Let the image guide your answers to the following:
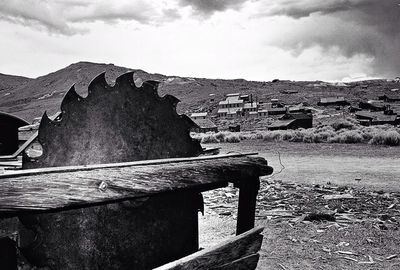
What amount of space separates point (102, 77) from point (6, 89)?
18096 centimetres

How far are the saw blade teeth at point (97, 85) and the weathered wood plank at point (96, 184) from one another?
990 millimetres

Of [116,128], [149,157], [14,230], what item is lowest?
[14,230]

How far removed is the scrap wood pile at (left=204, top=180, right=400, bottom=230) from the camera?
6301mm

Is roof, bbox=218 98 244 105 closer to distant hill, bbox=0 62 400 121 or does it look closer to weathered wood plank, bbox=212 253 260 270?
distant hill, bbox=0 62 400 121

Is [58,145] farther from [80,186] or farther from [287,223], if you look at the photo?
[287,223]

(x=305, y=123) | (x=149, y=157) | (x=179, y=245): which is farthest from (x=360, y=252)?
(x=305, y=123)

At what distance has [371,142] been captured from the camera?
67.6ft

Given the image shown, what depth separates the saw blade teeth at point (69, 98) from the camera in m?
2.30

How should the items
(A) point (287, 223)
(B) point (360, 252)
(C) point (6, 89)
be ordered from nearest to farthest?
(B) point (360, 252)
(A) point (287, 223)
(C) point (6, 89)

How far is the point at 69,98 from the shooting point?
7.64 ft

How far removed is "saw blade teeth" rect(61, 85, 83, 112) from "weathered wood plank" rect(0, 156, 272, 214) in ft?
3.14

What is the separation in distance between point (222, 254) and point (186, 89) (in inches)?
5353

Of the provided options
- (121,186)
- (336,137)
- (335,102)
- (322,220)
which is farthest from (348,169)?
(335,102)

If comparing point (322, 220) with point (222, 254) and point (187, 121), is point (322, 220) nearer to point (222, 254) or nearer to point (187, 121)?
point (187, 121)
